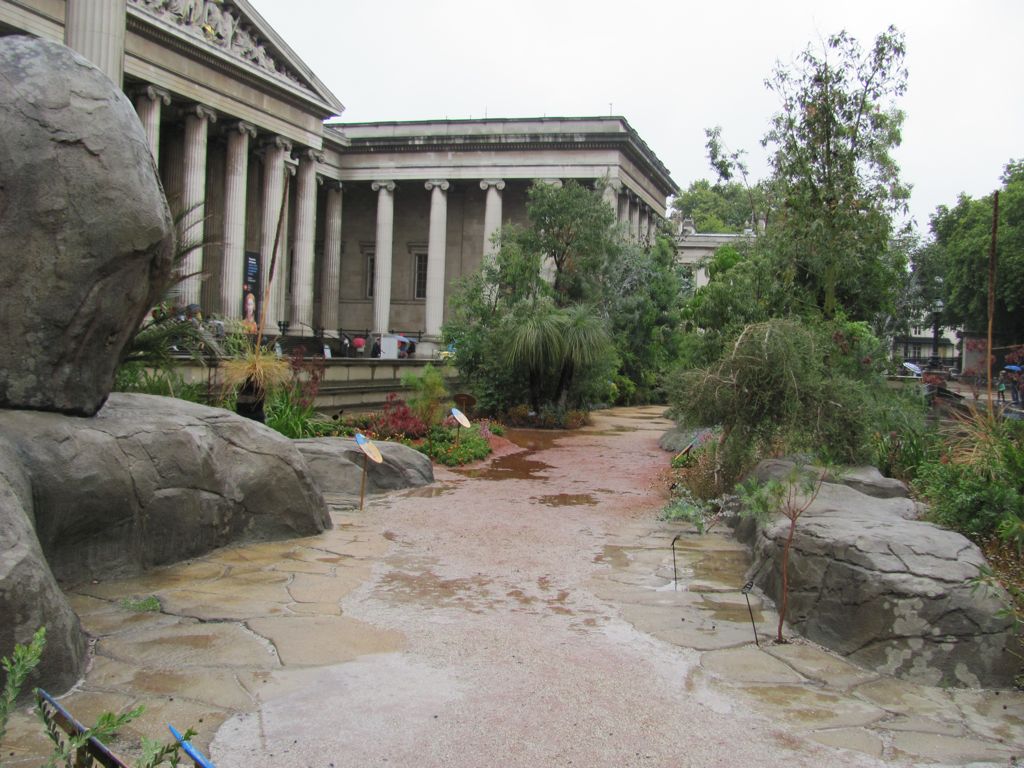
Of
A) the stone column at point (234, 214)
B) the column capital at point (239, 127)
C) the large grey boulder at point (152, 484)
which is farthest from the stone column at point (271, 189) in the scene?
the large grey boulder at point (152, 484)

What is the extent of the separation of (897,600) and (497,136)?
38.0m

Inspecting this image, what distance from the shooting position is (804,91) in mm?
13977

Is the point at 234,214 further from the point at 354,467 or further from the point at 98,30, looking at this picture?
the point at 354,467

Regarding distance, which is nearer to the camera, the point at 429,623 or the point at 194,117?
the point at 429,623

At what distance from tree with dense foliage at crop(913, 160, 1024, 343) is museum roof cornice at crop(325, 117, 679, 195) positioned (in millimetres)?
15956

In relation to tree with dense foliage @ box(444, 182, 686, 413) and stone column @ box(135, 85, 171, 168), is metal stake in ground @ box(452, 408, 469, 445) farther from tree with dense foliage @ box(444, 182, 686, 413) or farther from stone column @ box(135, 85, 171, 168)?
stone column @ box(135, 85, 171, 168)

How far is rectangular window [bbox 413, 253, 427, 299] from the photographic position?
47688 mm

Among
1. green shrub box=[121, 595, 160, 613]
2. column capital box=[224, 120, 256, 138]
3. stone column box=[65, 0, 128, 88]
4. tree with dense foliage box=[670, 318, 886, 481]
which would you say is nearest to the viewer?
green shrub box=[121, 595, 160, 613]

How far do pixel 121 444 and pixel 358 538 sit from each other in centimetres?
241

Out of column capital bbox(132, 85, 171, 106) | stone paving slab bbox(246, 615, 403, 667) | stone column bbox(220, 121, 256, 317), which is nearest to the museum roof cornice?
stone column bbox(220, 121, 256, 317)

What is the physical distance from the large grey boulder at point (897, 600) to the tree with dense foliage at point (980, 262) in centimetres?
3560

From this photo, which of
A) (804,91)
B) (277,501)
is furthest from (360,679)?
(804,91)

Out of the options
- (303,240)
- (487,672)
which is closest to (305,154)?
(303,240)

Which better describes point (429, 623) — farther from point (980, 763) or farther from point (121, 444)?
point (980, 763)
